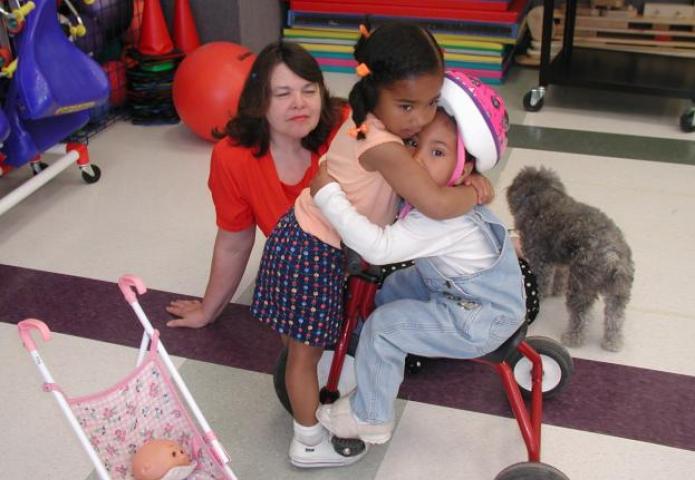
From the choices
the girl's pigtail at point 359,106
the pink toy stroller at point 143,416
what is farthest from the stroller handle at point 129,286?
the girl's pigtail at point 359,106

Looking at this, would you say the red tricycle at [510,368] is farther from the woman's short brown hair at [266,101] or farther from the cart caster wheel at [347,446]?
the woman's short brown hair at [266,101]

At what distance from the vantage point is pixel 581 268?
7.39 feet

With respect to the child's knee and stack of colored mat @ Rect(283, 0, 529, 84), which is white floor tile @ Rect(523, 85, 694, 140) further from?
the child's knee

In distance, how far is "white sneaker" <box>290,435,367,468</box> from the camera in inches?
74.6

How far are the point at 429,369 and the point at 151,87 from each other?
2.39 metres

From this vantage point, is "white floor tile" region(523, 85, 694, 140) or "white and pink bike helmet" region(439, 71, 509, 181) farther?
"white floor tile" region(523, 85, 694, 140)

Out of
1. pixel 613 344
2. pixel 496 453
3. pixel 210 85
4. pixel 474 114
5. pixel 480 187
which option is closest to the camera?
pixel 474 114

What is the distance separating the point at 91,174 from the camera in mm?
3463

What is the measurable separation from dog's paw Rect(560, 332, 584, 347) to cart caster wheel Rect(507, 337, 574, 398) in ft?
0.77

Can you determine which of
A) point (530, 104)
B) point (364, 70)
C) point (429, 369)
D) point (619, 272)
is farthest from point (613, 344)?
point (530, 104)

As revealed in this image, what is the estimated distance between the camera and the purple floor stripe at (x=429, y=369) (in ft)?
6.79

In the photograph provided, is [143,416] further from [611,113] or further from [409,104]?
[611,113]

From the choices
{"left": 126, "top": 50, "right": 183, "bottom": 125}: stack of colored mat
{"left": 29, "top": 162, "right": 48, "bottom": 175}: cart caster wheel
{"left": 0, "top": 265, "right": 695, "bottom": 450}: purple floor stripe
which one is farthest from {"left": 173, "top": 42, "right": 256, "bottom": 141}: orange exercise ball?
{"left": 0, "top": 265, "right": 695, "bottom": 450}: purple floor stripe

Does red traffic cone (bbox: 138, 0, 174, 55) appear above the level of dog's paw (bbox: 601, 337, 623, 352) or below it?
above
